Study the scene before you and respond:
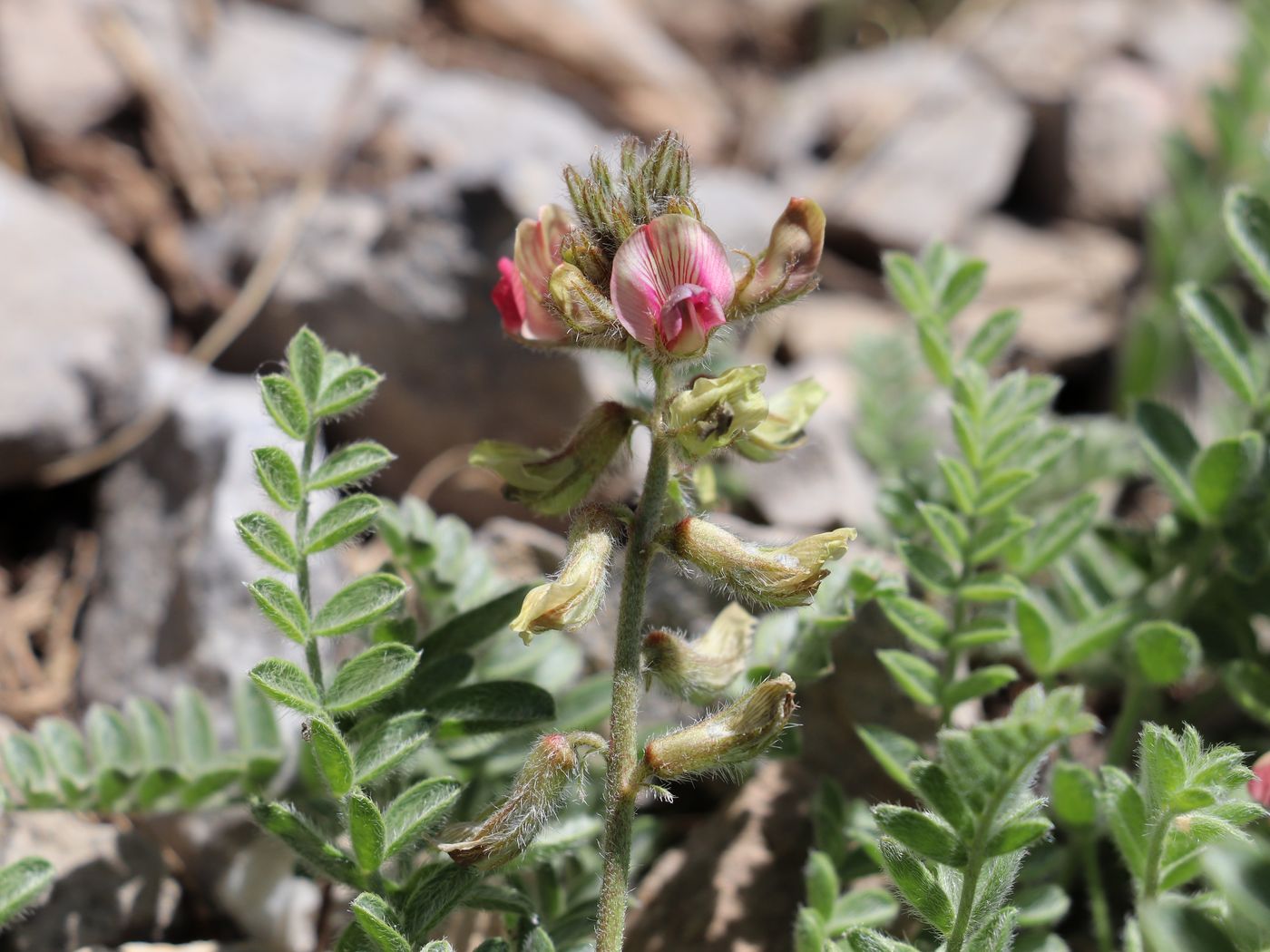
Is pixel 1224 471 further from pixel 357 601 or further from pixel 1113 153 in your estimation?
pixel 1113 153

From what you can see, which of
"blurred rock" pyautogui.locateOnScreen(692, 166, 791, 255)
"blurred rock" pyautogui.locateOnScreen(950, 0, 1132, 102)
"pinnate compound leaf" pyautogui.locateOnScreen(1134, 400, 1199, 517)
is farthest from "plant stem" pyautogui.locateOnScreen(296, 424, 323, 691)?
"blurred rock" pyautogui.locateOnScreen(950, 0, 1132, 102)

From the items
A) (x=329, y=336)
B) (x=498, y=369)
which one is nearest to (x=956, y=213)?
(x=498, y=369)

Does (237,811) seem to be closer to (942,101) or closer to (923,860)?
(923,860)

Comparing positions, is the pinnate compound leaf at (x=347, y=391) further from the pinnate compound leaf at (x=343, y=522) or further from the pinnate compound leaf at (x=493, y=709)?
the pinnate compound leaf at (x=493, y=709)

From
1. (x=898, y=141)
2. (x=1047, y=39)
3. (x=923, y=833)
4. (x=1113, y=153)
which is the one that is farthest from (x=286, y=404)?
(x=1047, y=39)

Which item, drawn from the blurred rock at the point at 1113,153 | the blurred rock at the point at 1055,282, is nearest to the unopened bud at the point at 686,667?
the blurred rock at the point at 1055,282

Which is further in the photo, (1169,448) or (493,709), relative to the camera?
(1169,448)

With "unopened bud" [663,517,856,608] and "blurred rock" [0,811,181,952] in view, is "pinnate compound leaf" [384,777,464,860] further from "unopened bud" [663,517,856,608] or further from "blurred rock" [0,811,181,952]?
"blurred rock" [0,811,181,952]
